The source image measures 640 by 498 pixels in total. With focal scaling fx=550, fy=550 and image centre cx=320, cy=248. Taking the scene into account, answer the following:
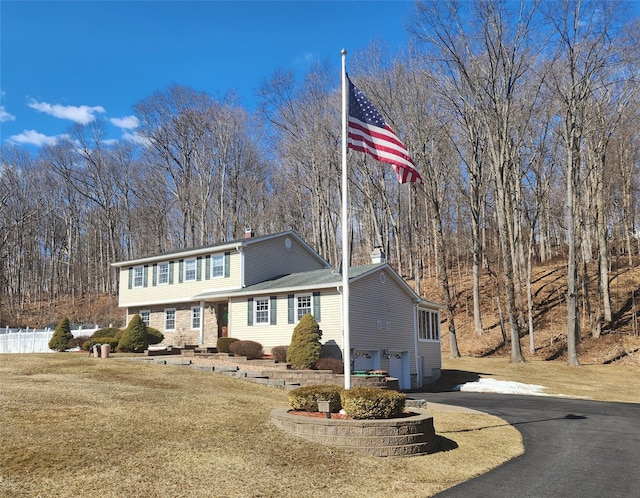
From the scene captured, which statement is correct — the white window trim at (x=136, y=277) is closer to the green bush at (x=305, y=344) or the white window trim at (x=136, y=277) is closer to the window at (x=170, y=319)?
the window at (x=170, y=319)

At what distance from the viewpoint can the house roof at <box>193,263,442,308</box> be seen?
23.6m

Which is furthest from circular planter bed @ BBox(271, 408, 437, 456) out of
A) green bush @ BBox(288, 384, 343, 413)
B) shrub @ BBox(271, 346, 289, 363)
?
shrub @ BBox(271, 346, 289, 363)

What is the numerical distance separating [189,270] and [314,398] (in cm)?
1988

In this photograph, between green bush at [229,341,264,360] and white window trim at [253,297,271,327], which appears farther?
white window trim at [253,297,271,327]

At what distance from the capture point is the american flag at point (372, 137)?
1188cm

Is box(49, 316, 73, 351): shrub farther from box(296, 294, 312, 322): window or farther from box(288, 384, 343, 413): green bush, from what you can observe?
box(288, 384, 343, 413): green bush

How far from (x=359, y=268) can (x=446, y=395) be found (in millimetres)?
6801

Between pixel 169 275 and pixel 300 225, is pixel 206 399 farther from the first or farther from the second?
pixel 300 225

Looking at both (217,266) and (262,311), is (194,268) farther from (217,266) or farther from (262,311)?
(262,311)

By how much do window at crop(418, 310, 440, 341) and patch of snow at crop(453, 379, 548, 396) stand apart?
3957 mm

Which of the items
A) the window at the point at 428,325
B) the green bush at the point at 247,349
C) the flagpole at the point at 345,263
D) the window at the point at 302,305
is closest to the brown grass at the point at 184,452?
the flagpole at the point at 345,263

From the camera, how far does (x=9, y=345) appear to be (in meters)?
30.9

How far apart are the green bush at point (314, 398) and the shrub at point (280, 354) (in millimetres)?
11842

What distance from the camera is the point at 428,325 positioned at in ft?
98.8
